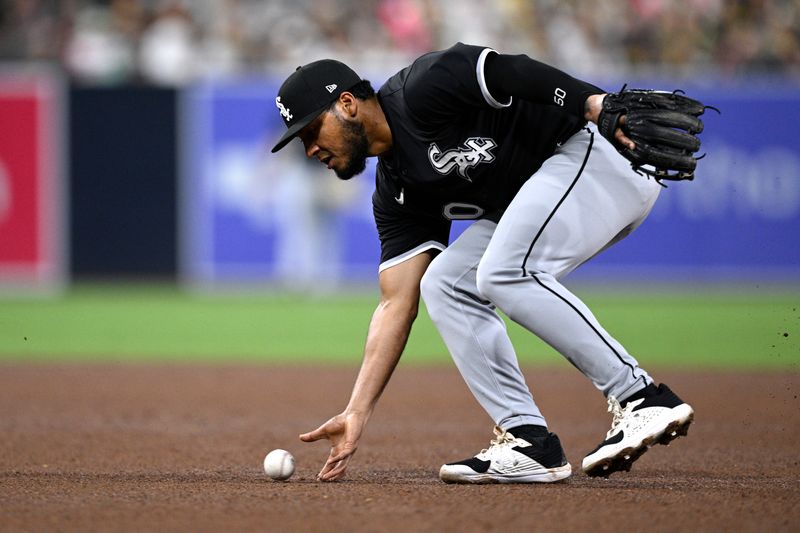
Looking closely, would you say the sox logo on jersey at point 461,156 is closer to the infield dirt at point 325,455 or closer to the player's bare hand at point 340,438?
the player's bare hand at point 340,438

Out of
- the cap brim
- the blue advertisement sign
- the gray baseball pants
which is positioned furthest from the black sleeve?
the blue advertisement sign

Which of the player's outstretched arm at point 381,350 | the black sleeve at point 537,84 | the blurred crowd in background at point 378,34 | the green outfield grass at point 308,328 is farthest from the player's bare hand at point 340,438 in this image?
the blurred crowd in background at point 378,34

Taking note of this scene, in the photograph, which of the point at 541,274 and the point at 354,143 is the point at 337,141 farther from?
the point at 541,274

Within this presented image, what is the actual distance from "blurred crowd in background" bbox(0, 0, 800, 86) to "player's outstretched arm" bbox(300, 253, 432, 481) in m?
10.2

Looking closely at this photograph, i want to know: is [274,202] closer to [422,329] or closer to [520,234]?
[422,329]

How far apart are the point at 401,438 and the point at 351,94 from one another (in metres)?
2.16

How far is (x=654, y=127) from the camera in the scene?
414 cm

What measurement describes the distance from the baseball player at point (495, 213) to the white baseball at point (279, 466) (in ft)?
0.43

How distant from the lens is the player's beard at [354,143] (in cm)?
447

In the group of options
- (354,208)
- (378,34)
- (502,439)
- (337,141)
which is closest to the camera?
(337,141)

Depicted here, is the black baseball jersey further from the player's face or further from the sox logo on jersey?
the player's face

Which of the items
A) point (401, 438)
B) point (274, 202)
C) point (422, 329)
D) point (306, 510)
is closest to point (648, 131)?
point (306, 510)

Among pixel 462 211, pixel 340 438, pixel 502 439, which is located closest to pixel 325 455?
pixel 340 438

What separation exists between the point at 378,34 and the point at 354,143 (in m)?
12.0
